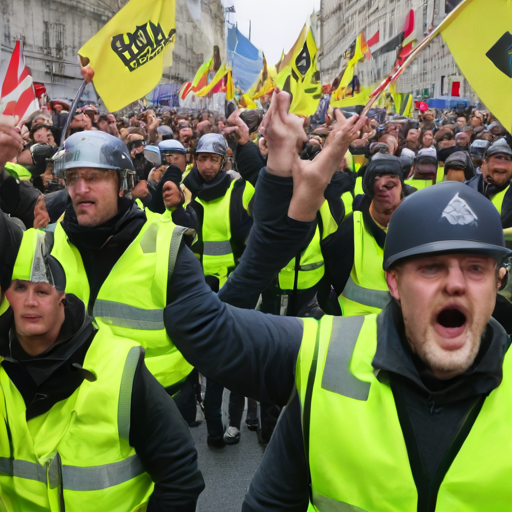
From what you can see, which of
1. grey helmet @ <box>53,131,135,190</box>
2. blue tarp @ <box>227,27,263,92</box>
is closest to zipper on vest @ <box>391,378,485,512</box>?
grey helmet @ <box>53,131,135,190</box>

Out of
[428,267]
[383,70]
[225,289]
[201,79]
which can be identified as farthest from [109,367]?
[201,79]

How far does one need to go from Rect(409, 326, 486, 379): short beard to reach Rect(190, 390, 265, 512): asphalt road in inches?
104

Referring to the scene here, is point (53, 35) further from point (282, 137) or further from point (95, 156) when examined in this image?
point (282, 137)

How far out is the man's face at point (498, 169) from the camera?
578 cm

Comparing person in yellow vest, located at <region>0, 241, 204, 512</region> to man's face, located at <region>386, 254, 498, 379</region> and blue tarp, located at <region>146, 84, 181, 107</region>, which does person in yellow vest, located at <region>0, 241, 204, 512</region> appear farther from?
blue tarp, located at <region>146, 84, 181, 107</region>

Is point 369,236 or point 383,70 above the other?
point 383,70

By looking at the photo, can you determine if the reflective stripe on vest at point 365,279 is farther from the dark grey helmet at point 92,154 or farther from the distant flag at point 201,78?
the distant flag at point 201,78

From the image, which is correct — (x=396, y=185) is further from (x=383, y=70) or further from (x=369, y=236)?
(x=383, y=70)

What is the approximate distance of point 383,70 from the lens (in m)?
3.12

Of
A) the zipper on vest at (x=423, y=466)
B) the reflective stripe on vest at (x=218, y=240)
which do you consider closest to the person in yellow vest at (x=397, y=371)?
the zipper on vest at (x=423, y=466)

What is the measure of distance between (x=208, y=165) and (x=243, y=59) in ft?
28.7

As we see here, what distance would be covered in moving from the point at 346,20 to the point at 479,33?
112cm

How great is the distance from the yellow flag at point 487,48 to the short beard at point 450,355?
1.45m

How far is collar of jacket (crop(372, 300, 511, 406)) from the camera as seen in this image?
1565 millimetres
